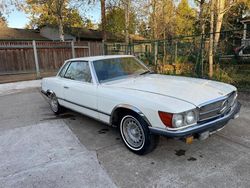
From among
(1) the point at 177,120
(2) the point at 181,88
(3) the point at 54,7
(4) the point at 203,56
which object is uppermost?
(3) the point at 54,7

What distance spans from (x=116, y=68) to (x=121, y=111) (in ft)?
3.66

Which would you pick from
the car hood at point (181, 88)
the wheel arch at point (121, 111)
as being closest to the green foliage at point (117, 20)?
the car hood at point (181, 88)

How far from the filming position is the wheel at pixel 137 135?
292 centimetres

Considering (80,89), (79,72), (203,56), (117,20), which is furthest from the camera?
(117,20)

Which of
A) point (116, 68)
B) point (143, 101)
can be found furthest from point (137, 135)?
point (116, 68)

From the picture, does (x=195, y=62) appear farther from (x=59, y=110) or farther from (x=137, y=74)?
(x=59, y=110)

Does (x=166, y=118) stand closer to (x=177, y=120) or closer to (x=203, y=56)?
(x=177, y=120)

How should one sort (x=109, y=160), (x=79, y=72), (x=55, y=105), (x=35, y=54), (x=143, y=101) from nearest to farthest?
(x=143, y=101)
(x=109, y=160)
(x=79, y=72)
(x=55, y=105)
(x=35, y=54)

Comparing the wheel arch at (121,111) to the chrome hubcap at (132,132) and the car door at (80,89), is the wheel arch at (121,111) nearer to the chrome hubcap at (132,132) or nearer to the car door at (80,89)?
the chrome hubcap at (132,132)

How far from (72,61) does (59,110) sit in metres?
1.32

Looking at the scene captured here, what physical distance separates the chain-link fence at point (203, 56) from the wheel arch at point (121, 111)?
4.50 m

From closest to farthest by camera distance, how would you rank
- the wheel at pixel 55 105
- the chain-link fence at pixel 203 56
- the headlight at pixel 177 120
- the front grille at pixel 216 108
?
the headlight at pixel 177 120
the front grille at pixel 216 108
the wheel at pixel 55 105
the chain-link fence at pixel 203 56

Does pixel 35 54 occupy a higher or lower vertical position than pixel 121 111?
higher

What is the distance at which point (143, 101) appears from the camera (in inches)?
111
